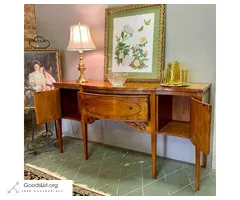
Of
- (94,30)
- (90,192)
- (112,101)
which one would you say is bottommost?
(90,192)

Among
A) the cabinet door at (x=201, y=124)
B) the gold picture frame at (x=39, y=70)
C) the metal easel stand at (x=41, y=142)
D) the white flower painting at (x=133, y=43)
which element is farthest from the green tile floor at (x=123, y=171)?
the white flower painting at (x=133, y=43)

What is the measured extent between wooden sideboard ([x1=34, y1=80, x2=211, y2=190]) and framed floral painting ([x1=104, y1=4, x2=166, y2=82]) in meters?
0.22

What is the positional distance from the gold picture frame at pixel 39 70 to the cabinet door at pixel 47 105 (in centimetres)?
39

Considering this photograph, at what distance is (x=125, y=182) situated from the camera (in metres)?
1.43

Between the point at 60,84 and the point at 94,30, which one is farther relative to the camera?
the point at 94,30

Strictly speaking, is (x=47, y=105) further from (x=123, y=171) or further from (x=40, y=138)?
(x=123, y=171)

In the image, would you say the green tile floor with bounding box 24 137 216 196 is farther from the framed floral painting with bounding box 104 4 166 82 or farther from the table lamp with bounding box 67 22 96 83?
the table lamp with bounding box 67 22 96 83

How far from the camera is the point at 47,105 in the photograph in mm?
1688

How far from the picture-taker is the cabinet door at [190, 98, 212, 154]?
1073mm

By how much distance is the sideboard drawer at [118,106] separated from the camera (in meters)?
1.36
